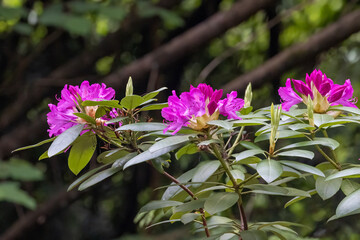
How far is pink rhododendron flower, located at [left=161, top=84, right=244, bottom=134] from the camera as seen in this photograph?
51cm

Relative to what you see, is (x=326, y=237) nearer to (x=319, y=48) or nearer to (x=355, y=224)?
(x=355, y=224)

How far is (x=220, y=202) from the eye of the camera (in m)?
0.50

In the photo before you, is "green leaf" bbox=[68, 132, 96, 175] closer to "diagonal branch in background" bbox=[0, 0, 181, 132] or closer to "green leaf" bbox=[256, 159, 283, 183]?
"green leaf" bbox=[256, 159, 283, 183]

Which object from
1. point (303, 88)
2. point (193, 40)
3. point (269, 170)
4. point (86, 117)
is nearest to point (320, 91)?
point (303, 88)

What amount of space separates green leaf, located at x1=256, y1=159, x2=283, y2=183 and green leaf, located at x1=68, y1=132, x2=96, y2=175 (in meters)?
0.19

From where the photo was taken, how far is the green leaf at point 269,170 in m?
0.45

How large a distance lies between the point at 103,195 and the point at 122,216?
0.11 m

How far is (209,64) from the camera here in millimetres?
2080

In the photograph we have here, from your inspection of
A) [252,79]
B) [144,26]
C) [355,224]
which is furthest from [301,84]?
[144,26]

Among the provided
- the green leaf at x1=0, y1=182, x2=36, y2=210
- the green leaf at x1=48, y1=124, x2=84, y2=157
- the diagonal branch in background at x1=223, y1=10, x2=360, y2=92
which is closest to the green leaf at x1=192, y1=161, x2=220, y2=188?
the green leaf at x1=48, y1=124, x2=84, y2=157

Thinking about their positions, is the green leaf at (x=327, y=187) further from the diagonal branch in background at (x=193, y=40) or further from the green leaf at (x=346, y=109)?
the diagonal branch in background at (x=193, y=40)

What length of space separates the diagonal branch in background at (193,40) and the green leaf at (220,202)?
1425 mm

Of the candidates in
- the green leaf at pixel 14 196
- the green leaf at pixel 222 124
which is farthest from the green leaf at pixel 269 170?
the green leaf at pixel 14 196

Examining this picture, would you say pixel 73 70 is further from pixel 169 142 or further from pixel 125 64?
pixel 169 142
